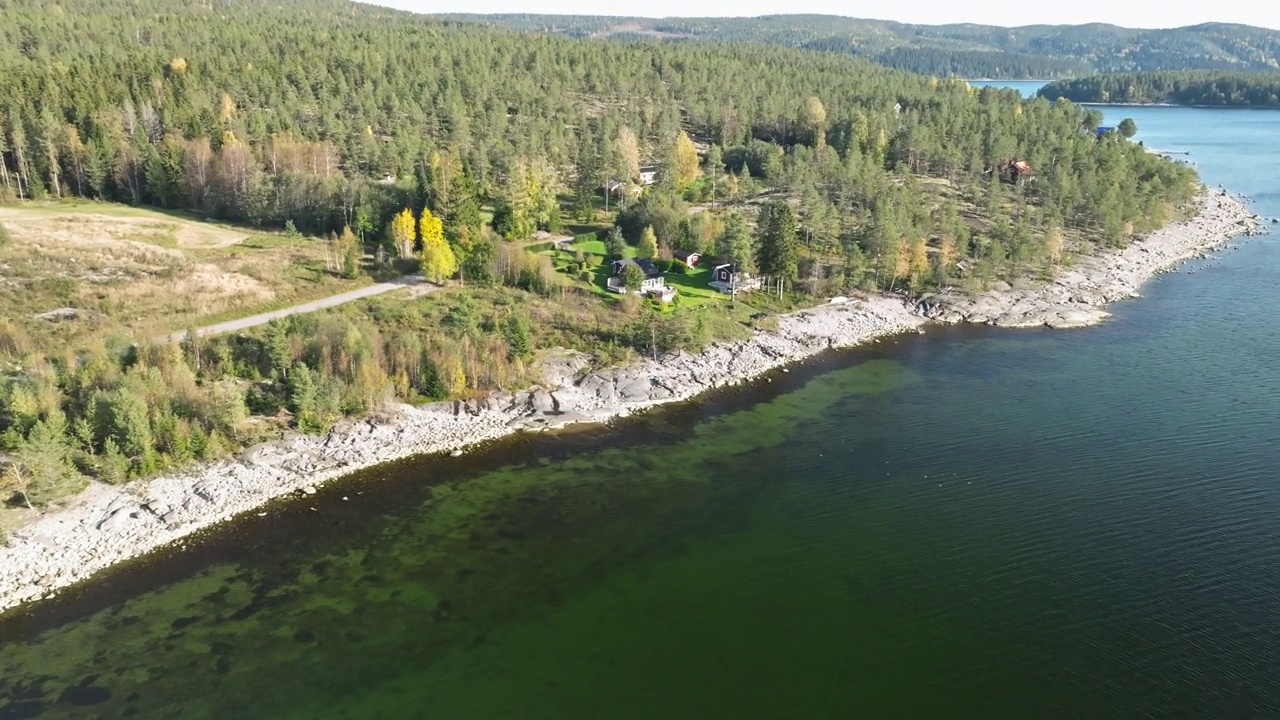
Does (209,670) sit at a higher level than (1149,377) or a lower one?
lower

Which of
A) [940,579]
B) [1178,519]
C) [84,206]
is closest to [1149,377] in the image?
[1178,519]

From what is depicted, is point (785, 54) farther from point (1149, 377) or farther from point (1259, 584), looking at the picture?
point (1259, 584)

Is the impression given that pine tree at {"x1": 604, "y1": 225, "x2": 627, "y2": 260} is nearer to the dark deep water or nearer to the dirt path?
the dirt path

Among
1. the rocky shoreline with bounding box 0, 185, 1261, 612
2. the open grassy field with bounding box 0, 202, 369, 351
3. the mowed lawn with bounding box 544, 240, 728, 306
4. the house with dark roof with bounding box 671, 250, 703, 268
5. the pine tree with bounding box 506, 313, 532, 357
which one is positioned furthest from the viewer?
the house with dark roof with bounding box 671, 250, 703, 268

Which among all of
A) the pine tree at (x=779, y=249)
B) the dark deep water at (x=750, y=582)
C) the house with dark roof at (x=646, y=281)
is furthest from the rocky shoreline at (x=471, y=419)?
the house with dark roof at (x=646, y=281)

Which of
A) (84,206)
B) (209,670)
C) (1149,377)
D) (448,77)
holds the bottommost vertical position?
(209,670)

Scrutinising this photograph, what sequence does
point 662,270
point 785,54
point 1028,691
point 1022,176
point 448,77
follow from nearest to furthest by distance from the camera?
1. point 1028,691
2. point 662,270
3. point 1022,176
4. point 448,77
5. point 785,54

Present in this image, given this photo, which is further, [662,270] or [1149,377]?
[662,270]

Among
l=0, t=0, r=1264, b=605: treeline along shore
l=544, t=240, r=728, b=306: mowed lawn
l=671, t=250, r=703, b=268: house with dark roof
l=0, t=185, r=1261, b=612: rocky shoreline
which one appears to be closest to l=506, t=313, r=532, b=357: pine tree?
l=0, t=0, r=1264, b=605: treeline along shore
